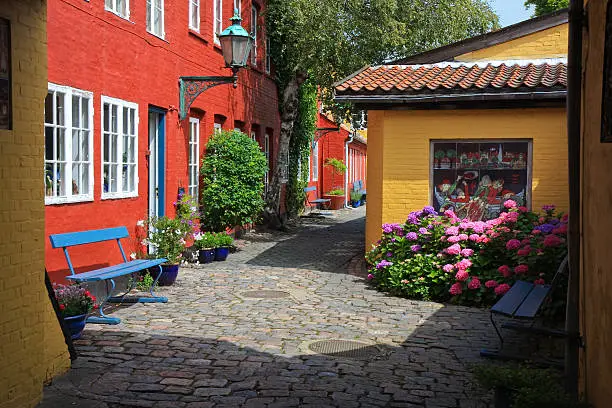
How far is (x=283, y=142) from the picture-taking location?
20.0 m

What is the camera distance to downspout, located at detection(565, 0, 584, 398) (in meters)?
5.12

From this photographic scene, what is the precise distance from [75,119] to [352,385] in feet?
18.8

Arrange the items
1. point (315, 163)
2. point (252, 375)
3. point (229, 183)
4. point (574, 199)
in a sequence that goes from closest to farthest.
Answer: point (574, 199), point (252, 375), point (229, 183), point (315, 163)

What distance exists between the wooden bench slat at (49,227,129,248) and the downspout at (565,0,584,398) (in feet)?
18.4

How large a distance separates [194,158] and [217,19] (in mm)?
3274

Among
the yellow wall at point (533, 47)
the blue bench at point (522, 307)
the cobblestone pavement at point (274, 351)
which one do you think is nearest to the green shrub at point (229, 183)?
the cobblestone pavement at point (274, 351)

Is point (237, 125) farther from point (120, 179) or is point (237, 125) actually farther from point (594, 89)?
point (594, 89)

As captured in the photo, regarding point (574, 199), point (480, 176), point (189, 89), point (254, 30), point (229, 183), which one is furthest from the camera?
point (254, 30)

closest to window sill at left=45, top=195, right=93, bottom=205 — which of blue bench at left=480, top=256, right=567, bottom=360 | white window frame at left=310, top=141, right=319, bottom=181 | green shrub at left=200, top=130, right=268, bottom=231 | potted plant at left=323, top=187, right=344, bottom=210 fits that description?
green shrub at left=200, top=130, right=268, bottom=231

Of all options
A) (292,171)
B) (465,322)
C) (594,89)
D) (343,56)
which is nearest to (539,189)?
(465,322)

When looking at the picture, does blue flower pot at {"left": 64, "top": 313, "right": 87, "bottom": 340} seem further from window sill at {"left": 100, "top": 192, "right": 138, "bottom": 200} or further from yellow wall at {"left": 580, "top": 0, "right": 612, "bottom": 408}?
yellow wall at {"left": 580, "top": 0, "right": 612, "bottom": 408}

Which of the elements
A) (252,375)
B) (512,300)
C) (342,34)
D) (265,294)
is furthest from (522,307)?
(342,34)

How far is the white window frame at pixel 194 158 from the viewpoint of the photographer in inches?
563

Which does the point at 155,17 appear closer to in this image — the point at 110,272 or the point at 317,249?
the point at 110,272
